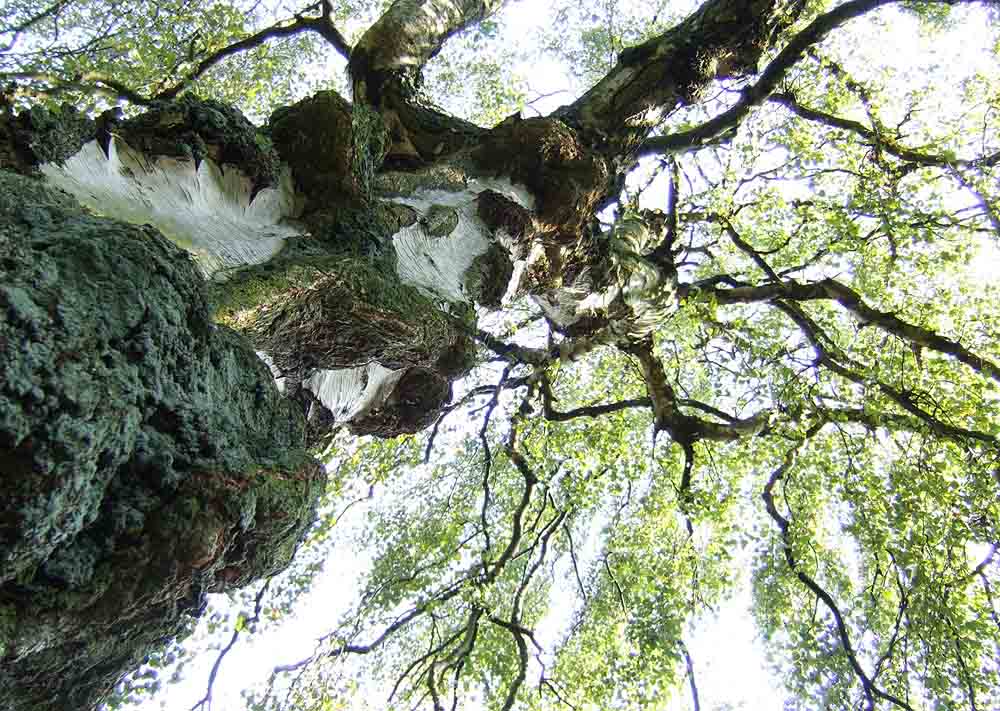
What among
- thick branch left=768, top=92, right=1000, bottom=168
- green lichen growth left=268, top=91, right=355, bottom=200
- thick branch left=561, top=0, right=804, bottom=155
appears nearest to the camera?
green lichen growth left=268, top=91, right=355, bottom=200

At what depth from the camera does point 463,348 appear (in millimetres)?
3352

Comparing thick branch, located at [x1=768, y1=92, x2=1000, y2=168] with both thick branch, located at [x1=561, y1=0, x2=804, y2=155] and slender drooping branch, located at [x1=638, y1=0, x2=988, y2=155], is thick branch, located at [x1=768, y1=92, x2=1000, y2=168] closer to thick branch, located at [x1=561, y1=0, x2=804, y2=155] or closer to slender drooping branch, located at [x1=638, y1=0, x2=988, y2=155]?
Answer: slender drooping branch, located at [x1=638, y1=0, x2=988, y2=155]

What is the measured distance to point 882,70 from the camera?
313 inches

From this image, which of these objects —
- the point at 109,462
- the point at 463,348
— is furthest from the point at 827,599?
the point at 109,462

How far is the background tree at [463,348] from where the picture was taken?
4.94 feet

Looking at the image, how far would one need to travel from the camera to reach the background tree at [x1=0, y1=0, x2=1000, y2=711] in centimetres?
151

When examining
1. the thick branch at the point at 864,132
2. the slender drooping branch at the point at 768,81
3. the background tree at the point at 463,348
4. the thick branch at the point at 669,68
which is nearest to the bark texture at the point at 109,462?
the background tree at the point at 463,348

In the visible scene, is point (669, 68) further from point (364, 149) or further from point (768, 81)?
point (364, 149)

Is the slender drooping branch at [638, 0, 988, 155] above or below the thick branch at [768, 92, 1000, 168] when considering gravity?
below

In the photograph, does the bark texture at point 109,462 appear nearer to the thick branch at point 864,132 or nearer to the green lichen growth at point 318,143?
the green lichen growth at point 318,143

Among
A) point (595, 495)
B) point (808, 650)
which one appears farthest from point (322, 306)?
point (808, 650)

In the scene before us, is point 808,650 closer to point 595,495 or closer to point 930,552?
point 930,552

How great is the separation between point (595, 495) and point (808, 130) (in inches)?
207

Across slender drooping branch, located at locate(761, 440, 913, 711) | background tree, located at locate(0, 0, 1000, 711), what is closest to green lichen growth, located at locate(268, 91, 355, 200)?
background tree, located at locate(0, 0, 1000, 711)
